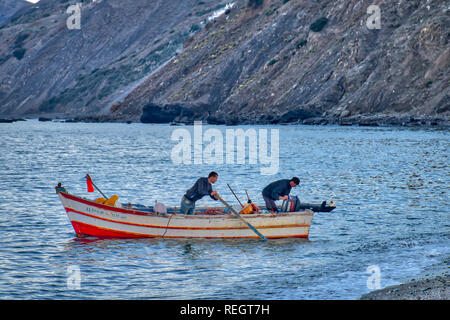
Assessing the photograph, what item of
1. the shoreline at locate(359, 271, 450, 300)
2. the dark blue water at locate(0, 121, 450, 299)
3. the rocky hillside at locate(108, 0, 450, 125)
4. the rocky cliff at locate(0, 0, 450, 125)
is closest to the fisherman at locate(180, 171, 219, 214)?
the dark blue water at locate(0, 121, 450, 299)

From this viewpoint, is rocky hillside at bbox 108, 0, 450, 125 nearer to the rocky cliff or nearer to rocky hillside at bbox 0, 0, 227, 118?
the rocky cliff

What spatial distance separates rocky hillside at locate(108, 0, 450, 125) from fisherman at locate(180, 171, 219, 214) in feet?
213

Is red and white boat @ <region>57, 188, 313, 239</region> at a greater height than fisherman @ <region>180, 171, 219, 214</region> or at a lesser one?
lesser

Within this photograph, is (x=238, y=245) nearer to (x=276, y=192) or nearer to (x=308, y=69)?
(x=276, y=192)

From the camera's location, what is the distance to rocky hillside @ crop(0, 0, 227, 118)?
511 feet

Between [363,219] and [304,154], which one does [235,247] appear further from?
[304,154]

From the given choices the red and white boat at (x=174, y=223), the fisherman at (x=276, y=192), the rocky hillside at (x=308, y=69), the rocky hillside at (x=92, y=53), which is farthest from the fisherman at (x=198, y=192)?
the rocky hillside at (x=92, y=53)

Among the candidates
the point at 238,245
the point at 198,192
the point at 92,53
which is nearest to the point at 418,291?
the point at 238,245

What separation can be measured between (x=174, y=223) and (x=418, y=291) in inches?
358
